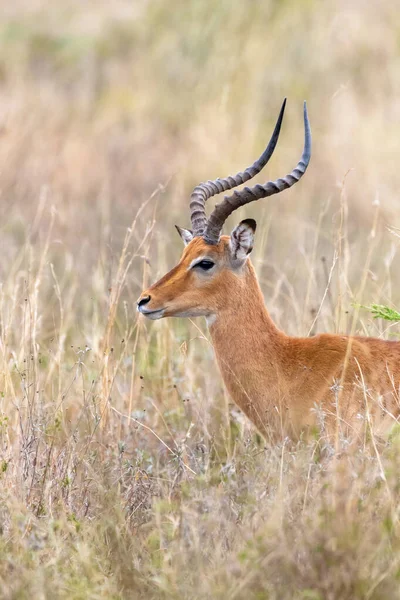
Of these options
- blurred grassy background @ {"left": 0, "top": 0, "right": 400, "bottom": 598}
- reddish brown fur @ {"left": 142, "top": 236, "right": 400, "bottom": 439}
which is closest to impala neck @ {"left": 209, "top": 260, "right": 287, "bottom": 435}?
reddish brown fur @ {"left": 142, "top": 236, "right": 400, "bottom": 439}

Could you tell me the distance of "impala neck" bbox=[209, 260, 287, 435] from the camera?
5832 millimetres

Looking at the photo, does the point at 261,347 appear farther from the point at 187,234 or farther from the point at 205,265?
the point at 187,234

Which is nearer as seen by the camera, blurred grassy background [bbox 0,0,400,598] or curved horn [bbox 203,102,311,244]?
blurred grassy background [bbox 0,0,400,598]

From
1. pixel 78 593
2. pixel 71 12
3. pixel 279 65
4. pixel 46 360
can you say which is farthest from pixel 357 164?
pixel 71 12

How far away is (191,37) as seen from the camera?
16.8 meters

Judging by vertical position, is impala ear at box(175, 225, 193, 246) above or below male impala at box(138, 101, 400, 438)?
above

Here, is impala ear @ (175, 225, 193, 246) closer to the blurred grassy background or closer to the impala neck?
the blurred grassy background

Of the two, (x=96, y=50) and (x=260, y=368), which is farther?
(x=96, y=50)

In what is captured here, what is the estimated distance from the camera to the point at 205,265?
614cm

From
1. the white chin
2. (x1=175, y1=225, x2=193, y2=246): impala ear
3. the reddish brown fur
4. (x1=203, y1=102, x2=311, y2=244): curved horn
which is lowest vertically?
the reddish brown fur

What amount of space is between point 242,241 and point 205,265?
27 cm

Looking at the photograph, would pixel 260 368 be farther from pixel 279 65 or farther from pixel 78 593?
pixel 279 65

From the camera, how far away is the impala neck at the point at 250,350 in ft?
19.1

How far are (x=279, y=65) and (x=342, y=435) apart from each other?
11304 millimetres
